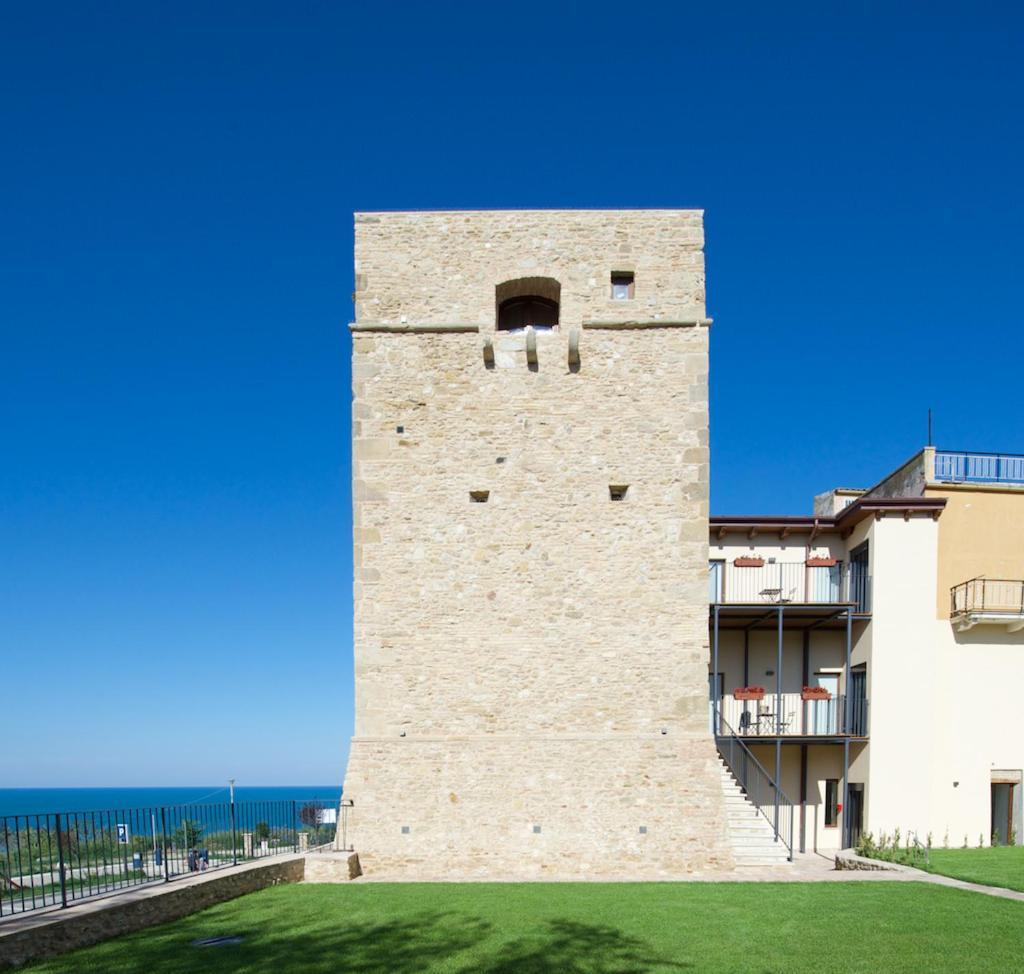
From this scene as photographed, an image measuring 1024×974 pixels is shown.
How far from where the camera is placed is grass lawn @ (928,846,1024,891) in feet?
40.9

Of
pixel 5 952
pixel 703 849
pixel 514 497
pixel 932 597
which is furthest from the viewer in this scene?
pixel 932 597

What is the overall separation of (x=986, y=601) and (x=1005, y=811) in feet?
14.8

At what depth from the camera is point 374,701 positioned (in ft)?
48.5

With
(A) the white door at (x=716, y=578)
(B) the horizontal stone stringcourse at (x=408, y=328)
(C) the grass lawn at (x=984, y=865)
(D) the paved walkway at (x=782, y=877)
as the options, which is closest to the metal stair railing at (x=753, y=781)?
(A) the white door at (x=716, y=578)

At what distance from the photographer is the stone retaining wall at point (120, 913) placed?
823 centimetres

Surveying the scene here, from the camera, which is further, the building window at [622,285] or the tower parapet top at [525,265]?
the building window at [622,285]

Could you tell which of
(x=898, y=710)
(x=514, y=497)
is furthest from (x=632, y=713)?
(x=898, y=710)

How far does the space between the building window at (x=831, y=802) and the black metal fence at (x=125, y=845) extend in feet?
36.3

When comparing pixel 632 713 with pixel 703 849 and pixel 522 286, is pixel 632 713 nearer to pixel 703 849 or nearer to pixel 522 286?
pixel 703 849

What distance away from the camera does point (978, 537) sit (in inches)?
742

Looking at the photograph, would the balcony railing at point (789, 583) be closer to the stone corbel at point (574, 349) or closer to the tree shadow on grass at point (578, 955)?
the stone corbel at point (574, 349)

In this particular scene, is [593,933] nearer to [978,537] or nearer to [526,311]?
[526,311]

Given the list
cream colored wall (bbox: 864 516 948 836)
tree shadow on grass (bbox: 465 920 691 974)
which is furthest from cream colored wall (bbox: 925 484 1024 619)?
tree shadow on grass (bbox: 465 920 691 974)

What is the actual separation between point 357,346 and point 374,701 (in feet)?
21.0
